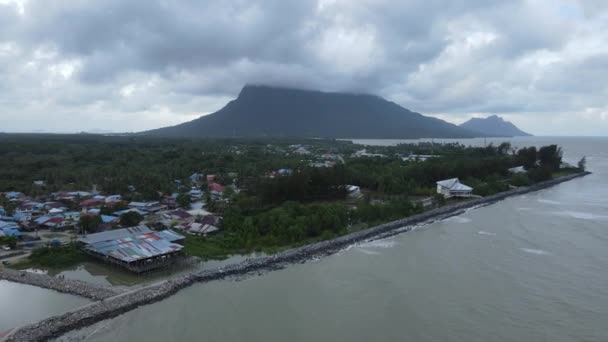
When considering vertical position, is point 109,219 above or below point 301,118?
below

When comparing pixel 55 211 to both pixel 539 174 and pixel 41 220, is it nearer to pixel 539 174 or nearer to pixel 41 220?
pixel 41 220

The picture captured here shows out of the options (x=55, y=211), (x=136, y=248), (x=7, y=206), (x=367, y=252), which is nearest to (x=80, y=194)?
(x=55, y=211)

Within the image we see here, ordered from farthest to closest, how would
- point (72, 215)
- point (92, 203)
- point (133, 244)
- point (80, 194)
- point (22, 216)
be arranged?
point (80, 194)
point (92, 203)
point (72, 215)
point (22, 216)
point (133, 244)

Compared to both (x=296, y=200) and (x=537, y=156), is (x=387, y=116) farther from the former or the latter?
(x=296, y=200)

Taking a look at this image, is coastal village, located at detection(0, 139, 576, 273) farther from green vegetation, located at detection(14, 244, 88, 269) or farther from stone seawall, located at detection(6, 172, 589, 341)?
stone seawall, located at detection(6, 172, 589, 341)

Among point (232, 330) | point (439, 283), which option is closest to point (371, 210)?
point (439, 283)

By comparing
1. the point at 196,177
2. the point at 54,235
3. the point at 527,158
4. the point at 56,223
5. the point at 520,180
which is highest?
the point at 527,158
